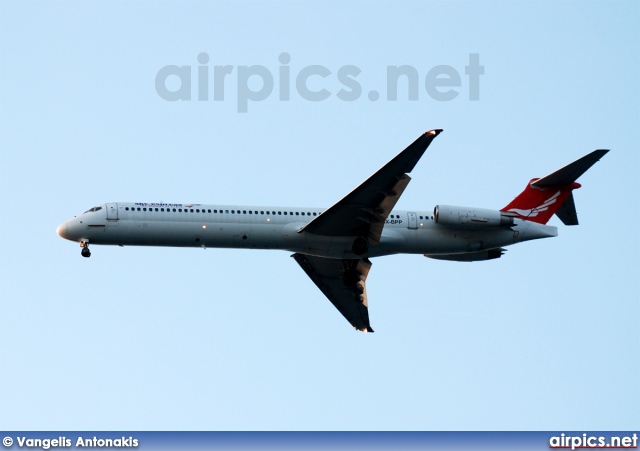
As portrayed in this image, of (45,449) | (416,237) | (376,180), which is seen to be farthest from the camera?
(416,237)

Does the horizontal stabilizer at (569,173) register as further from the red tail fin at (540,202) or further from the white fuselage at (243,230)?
the white fuselage at (243,230)

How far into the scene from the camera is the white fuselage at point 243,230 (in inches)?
1719

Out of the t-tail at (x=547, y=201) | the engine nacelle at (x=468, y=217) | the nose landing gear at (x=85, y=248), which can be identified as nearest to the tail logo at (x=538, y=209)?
the t-tail at (x=547, y=201)

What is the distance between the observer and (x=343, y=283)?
49.3 meters

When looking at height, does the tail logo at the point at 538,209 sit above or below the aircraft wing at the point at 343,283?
above

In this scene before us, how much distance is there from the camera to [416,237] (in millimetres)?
44500

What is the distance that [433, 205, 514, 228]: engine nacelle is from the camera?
44094 millimetres

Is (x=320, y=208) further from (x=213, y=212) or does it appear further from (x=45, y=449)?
(x=45, y=449)

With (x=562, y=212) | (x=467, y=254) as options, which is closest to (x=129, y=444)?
(x=467, y=254)

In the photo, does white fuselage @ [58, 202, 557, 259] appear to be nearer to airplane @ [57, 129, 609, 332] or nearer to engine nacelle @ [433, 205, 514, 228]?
airplane @ [57, 129, 609, 332]

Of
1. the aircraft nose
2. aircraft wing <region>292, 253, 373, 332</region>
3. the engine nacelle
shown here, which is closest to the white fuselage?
the aircraft nose

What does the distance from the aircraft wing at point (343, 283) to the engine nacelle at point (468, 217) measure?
14.7ft

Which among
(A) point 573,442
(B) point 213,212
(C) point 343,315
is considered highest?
(B) point 213,212

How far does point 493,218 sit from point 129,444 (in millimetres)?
16452
